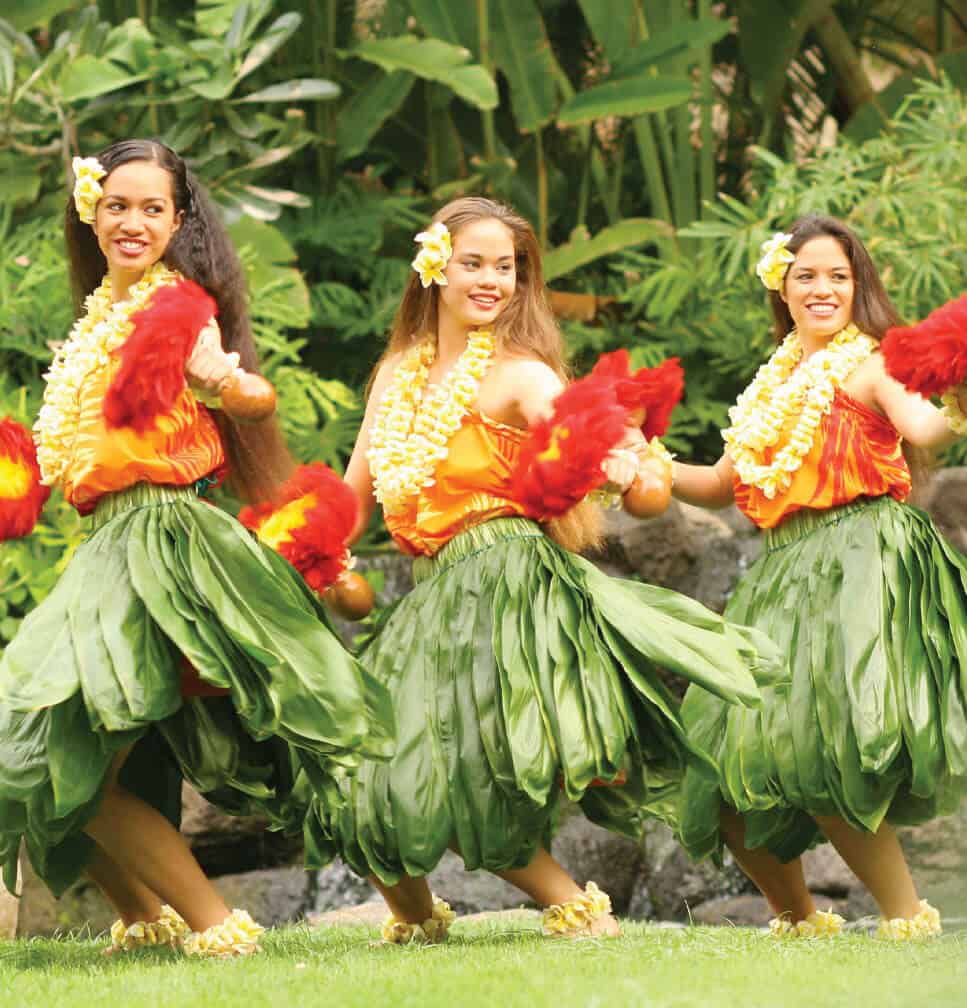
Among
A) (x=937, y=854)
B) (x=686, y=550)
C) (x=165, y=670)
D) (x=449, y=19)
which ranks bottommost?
(x=937, y=854)

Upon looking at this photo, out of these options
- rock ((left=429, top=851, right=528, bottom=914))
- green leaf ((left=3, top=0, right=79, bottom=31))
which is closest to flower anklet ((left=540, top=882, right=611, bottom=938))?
rock ((left=429, top=851, right=528, bottom=914))

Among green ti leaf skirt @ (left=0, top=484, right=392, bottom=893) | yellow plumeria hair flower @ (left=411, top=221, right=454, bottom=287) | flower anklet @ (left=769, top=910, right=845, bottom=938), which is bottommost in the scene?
flower anklet @ (left=769, top=910, right=845, bottom=938)

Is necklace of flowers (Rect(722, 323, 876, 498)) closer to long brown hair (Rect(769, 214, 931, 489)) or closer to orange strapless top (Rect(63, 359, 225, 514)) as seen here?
long brown hair (Rect(769, 214, 931, 489))

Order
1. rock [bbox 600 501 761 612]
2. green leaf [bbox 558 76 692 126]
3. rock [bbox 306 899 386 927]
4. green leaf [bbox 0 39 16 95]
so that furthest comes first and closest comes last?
1. green leaf [bbox 558 76 692 126]
2. green leaf [bbox 0 39 16 95]
3. rock [bbox 600 501 761 612]
4. rock [bbox 306 899 386 927]

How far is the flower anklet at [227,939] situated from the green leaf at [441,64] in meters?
4.17

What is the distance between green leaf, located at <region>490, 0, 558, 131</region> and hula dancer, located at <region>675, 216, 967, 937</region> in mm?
3479

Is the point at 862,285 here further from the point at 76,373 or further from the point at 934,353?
the point at 76,373

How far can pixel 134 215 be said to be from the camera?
3537mm

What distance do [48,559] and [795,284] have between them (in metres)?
3.07

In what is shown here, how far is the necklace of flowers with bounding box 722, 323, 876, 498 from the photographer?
3.90m

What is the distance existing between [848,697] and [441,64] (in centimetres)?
398

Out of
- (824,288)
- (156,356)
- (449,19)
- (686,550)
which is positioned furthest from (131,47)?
(156,356)

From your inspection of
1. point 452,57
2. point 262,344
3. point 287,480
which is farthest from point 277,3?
point 287,480

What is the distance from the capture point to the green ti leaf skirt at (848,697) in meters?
3.62
